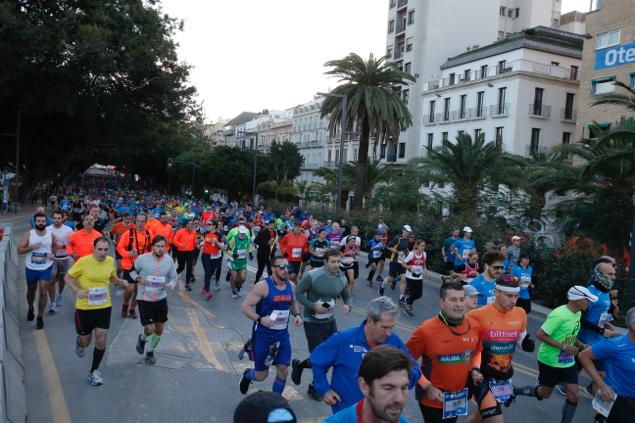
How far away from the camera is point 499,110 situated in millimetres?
42156

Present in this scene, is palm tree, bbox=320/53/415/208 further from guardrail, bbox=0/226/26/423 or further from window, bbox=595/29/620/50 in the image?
guardrail, bbox=0/226/26/423

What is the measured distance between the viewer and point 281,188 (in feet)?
190

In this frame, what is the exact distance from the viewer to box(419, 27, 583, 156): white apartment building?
40.7 m

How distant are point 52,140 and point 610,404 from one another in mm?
37504

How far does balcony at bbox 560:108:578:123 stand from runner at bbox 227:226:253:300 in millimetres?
36264

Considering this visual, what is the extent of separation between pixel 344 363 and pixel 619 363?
2487 millimetres

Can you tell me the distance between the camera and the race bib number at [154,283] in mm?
7434

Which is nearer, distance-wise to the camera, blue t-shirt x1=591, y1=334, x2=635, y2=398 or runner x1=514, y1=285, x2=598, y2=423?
blue t-shirt x1=591, y1=334, x2=635, y2=398

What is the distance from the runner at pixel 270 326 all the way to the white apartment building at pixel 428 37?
4749 centimetres

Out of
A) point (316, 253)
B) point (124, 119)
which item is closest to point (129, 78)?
point (124, 119)

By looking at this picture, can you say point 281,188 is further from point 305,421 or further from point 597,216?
point 305,421

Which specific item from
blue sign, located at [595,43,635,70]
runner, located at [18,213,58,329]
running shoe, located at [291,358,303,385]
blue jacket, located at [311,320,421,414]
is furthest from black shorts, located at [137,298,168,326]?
blue sign, located at [595,43,635,70]

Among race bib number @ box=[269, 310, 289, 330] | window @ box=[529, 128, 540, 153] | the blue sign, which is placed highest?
the blue sign

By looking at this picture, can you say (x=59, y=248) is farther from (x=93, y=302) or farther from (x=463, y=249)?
(x=463, y=249)
